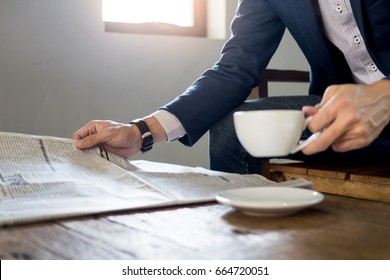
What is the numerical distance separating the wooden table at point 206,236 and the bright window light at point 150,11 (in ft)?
5.35

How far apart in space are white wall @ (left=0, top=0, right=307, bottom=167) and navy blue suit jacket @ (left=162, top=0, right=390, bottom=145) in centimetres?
80

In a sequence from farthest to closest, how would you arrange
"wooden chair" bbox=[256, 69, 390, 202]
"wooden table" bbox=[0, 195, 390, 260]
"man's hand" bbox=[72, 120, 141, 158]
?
"man's hand" bbox=[72, 120, 141, 158]
"wooden chair" bbox=[256, 69, 390, 202]
"wooden table" bbox=[0, 195, 390, 260]

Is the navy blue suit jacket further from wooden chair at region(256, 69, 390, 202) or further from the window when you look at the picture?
the window

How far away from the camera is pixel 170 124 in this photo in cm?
112

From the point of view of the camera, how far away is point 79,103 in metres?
1.95

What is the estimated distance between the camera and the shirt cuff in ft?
3.63

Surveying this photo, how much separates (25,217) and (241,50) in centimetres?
82

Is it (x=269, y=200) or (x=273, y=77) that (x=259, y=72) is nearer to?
(x=273, y=77)

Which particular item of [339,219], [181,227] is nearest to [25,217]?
[181,227]

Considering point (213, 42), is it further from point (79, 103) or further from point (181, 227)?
point (181, 227)

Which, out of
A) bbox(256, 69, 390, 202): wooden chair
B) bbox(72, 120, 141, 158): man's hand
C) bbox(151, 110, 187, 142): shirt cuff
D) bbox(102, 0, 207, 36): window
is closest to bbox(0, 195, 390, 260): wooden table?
bbox(256, 69, 390, 202): wooden chair

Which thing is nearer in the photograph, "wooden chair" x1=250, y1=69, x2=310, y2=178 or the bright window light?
"wooden chair" x1=250, y1=69, x2=310, y2=178

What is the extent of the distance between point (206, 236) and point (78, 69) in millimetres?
1529

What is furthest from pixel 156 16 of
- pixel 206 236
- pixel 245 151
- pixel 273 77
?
pixel 206 236
